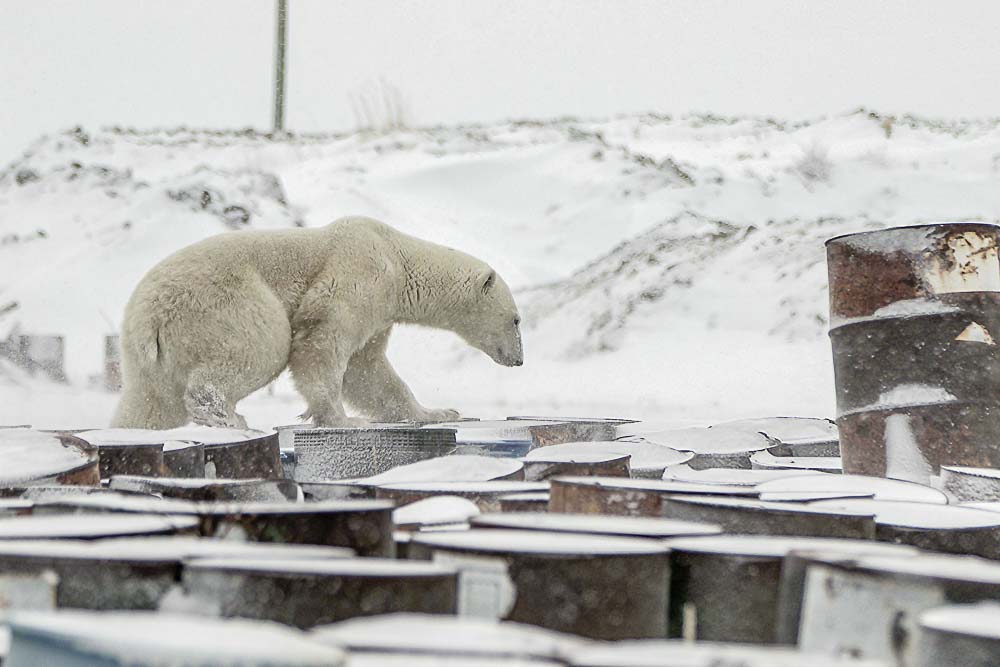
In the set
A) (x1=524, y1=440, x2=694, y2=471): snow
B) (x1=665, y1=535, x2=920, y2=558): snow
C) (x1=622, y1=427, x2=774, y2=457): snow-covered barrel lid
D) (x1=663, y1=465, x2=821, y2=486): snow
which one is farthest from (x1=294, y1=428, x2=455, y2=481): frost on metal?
(x1=665, y1=535, x2=920, y2=558): snow

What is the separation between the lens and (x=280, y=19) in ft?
68.8

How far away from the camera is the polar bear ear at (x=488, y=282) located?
618cm

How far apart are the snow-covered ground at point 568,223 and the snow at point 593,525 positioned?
5.80 meters

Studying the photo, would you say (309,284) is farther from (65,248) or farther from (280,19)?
(280,19)

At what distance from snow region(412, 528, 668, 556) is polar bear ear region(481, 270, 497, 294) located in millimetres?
4605

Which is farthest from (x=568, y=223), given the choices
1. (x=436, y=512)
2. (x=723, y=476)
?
(x=436, y=512)

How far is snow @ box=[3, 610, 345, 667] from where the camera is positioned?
3.00 ft

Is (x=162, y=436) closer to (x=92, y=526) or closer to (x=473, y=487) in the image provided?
(x=473, y=487)

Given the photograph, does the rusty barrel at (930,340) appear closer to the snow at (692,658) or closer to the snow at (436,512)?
the snow at (436,512)

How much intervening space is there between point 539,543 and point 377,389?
4.72 meters

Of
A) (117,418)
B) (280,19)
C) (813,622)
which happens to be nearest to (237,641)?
(813,622)

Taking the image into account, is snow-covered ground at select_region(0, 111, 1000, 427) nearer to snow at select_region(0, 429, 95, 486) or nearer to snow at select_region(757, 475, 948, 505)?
snow at select_region(0, 429, 95, 486)

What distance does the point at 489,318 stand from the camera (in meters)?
6.30

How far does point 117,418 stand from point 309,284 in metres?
1.03
